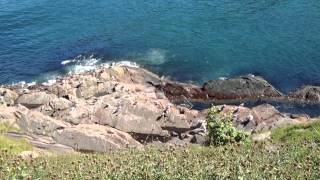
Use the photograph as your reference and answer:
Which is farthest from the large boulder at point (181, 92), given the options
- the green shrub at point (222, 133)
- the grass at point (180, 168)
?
the grass at point (180, 168)

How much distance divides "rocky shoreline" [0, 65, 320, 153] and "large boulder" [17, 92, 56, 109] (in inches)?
3.5

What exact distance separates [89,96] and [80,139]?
42.8 feet

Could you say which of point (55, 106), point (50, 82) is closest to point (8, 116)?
point (55, 106)

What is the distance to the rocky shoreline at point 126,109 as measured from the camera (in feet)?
132

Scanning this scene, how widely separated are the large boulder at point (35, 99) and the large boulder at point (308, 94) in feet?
69.8

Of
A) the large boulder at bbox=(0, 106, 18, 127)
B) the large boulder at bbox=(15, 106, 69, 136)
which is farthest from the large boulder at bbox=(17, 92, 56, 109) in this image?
the large boulder at bbox=(15, 106, 69, 136)

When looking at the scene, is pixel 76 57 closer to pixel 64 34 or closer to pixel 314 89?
pixel 64 34

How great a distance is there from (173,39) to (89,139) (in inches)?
1047

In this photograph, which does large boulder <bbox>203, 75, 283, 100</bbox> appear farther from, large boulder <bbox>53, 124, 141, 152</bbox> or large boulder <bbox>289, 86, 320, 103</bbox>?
large boulder <bbox>53, 124, 141, 152</bbox>

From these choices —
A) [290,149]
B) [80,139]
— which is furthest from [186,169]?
[80,139]

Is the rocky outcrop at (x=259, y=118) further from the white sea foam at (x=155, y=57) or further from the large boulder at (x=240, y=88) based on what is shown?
the white sea foam at (x=155, y=57)

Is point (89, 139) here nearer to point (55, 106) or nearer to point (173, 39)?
point (55, 106)

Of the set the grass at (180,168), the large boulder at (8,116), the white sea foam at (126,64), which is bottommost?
the white sea foam at (126,64)

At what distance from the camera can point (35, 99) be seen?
52.2 meters
